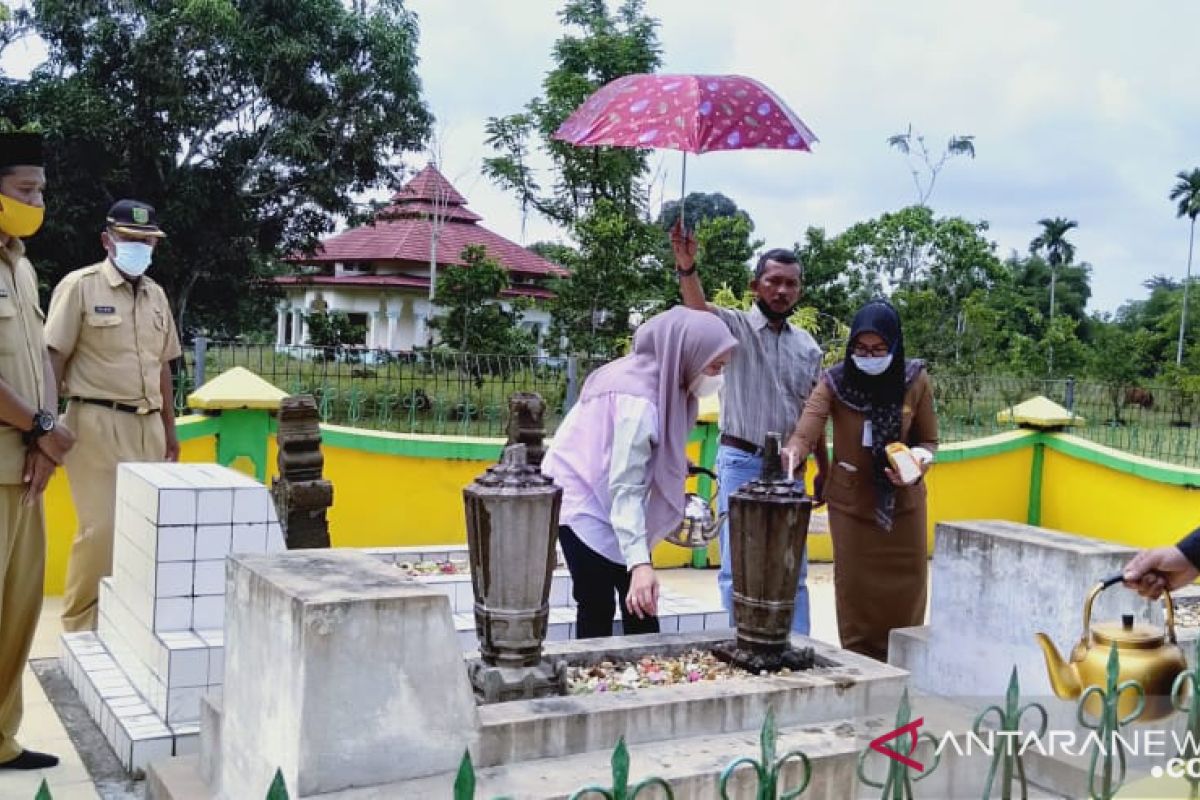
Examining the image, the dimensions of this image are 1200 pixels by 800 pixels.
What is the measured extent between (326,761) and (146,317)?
309 cm

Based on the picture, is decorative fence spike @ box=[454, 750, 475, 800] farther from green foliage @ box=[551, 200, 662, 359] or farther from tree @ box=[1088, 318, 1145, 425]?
tree @ box=[1088, 318, 1145, 425]

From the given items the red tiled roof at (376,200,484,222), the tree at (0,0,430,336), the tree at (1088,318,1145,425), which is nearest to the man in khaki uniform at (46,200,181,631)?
the tree at (0,0,430,336)

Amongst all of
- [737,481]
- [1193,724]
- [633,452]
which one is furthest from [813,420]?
[1193,724]

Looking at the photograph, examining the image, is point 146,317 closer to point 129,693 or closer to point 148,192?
point 129,693

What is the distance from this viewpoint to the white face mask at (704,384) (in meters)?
3.38

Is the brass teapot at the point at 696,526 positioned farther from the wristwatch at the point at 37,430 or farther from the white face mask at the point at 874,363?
the wristwatch at the point at 37,430

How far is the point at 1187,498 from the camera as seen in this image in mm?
7746

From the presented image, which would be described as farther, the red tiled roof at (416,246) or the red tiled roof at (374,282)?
the red tiled roof at (416,246)

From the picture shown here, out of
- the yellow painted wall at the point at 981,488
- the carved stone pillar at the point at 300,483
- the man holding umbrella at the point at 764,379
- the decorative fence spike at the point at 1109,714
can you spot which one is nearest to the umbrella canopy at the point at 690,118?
the man holding umbrella at the point at 764,379

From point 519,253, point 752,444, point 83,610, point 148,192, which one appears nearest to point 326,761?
point 752,444

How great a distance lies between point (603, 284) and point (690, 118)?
11.0 metres

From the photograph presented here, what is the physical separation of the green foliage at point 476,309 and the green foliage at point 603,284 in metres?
0.83

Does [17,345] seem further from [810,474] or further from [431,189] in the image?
[431,189]

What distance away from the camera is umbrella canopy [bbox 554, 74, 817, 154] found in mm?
4023
